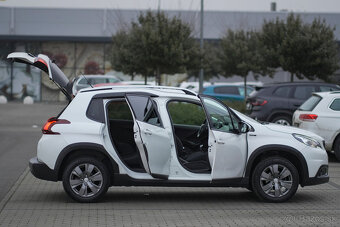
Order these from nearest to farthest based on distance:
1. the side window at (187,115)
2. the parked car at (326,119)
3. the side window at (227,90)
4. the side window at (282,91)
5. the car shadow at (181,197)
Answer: the car shadow at (181,197) < the parked car at (326,119) < the side window at (282,91) < the side window at (187,115) < the side window at (227,90)

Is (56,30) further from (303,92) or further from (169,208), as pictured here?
(169,208)

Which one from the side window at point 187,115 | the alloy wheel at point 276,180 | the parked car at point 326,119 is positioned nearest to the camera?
the alloy wheel at point 276,180

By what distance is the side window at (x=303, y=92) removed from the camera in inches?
806

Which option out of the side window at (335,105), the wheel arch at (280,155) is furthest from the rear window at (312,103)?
the wheel arch at (280,155)

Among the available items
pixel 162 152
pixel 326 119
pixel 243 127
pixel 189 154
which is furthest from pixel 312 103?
pixel 162 152

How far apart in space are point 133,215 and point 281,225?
184 centimetres

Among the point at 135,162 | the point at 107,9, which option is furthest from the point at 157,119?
the point at 107,9

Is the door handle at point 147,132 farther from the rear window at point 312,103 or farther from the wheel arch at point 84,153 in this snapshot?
the rear window at point 312,103

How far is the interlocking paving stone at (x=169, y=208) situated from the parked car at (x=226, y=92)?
64.3 feet

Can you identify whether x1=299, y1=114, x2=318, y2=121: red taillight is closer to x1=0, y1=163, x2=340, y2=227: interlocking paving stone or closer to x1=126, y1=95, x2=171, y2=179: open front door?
x1=0, y1=163, x2=340, y2=227: interlocking paving stone

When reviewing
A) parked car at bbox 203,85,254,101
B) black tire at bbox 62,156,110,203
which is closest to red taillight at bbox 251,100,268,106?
parked car at bbox 203,85,254,101

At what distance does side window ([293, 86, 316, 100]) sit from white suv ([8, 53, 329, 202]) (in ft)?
35.3

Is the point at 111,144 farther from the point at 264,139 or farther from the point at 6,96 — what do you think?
the point at 6,96

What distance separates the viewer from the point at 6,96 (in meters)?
50.1
